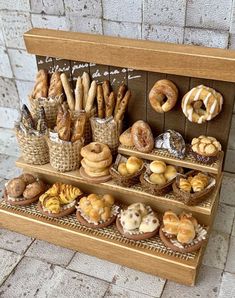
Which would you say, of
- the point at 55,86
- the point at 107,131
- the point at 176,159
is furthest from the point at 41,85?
the point at 176,159

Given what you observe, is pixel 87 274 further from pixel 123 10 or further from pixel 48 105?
pixel 123 10

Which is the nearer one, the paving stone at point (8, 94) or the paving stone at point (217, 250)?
the paving stone at point (217, 250)

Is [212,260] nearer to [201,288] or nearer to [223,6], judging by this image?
[201,288]

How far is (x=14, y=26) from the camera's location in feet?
7.95

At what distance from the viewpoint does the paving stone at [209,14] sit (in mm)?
1910

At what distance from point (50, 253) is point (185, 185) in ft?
2.55

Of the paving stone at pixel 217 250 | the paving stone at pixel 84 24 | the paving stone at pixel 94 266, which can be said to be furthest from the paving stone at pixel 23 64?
the paving stone at pixel 217 250

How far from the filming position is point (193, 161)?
179 centimetres

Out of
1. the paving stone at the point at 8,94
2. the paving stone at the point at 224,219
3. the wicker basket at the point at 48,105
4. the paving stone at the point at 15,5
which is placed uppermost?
the paving stone at the point at 15,5

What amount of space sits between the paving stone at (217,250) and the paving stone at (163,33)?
3.52ft

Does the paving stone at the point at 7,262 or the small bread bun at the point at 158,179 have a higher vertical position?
the small bread bun at the point at 158,179

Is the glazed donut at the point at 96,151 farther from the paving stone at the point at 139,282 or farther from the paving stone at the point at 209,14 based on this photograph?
the paving stone at the point at 209,14

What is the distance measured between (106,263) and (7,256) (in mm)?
509

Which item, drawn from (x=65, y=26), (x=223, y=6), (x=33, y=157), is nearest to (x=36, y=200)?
(x=33, y=157)
